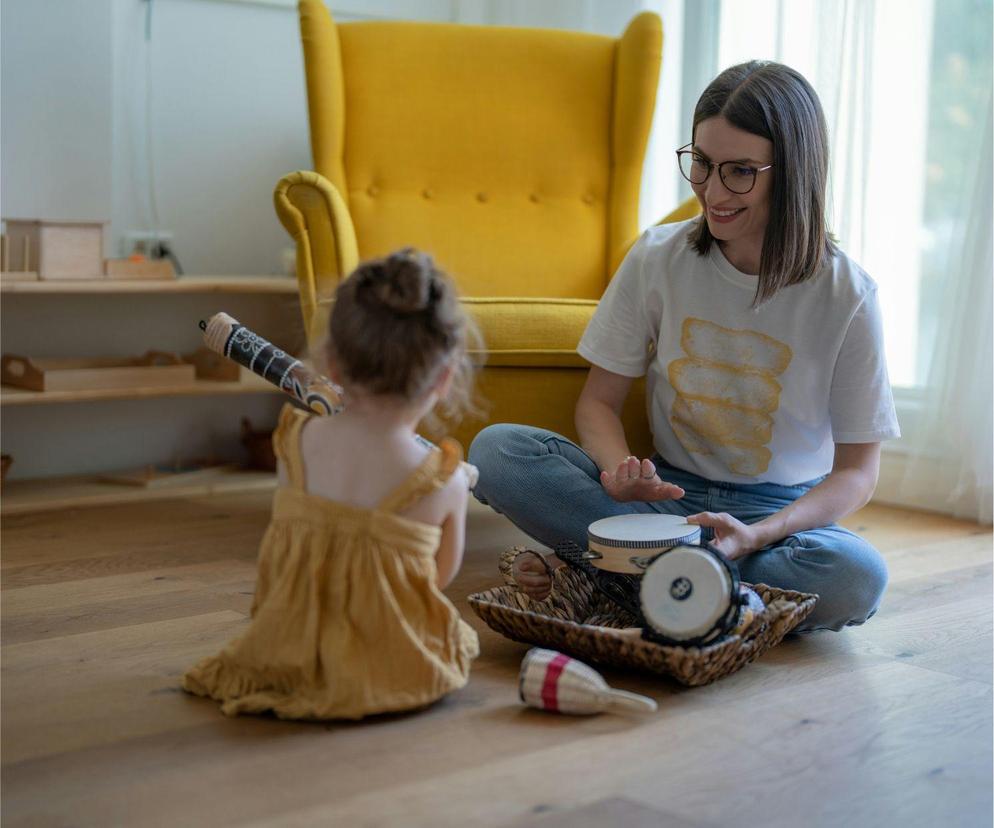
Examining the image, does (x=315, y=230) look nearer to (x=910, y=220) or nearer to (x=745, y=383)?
(x=745, y=383)

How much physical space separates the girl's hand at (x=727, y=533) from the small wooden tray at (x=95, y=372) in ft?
4.94

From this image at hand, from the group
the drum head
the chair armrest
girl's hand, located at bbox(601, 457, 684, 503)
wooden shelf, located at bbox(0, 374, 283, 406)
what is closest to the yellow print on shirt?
girl's hand, located at bbox(601, 457, 684, 503)

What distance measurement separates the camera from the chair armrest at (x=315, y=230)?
2.07 metres

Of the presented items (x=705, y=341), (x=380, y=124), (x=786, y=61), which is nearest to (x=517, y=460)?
(x=705, y=341)

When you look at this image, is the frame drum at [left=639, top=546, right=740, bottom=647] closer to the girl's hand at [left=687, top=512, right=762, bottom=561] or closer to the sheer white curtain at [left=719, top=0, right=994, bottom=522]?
the girl's hand at [left=687, top=512, right=762, bottom=561]

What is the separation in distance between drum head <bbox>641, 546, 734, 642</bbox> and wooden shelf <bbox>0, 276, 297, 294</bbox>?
1.58m

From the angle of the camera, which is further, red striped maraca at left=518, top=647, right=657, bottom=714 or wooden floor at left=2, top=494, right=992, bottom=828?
red striped maraca at left=518, top=647, right=657, bottom=714

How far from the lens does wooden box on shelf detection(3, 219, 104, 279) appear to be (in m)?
2.41

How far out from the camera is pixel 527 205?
2.57 meters

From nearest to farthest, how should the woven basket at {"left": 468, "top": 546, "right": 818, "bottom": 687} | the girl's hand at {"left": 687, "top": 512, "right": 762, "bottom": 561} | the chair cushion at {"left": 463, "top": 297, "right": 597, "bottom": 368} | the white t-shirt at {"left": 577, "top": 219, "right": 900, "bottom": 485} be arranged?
the woven basket at {"left": 468, "top": 546, "right": 818, "bottom": 687} < the girl's hand at {"left": 687, "top": 512, "right": 762, "bottom": 561} < the white t-shirt at {"left": 577, "top": 219, "right": 900, "bottom": 485} < the chair cushion at {"left": 463, "top": 297, "right": 597, "bottom": 368}

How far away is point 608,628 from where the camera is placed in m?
1.37

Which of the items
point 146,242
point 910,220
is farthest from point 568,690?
point 146,242

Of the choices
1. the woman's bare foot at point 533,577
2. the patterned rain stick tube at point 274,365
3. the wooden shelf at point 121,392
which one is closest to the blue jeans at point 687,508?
the woman's bare foot at point 533,577

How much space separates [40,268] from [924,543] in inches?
69.5
